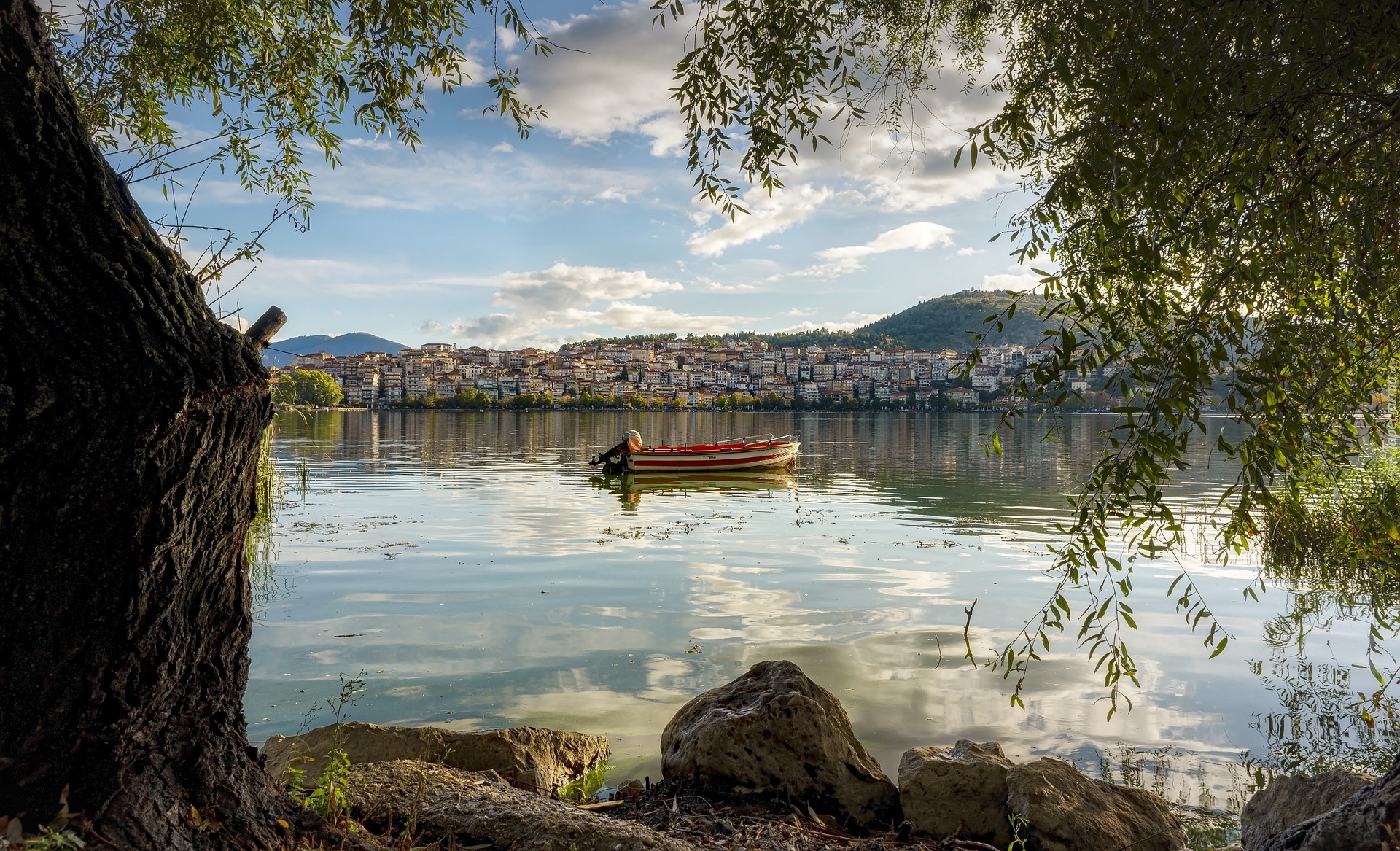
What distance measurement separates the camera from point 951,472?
26.7 meters

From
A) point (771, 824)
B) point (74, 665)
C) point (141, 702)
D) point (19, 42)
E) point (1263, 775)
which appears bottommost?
point (1263, 775)

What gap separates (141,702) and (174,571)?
38cm

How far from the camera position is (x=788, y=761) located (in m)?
4.27

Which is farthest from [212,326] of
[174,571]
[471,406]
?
[471,406]

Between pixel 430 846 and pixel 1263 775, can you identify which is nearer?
pixel 430 846

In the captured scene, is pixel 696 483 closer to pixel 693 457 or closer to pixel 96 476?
pixel 693 457

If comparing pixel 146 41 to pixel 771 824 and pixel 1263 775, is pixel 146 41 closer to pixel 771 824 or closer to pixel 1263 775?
pixel 771 824

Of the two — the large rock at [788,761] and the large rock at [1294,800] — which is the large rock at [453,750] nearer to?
the large rock at [788,761]

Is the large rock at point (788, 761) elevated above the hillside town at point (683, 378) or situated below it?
below

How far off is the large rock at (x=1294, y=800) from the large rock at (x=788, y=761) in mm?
1690

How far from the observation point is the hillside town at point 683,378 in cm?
12825

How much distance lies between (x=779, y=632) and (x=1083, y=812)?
446 cm

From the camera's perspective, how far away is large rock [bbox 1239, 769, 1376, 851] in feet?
12.2

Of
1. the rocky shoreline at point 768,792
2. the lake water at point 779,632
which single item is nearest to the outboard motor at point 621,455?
the lake water at point 779,632
